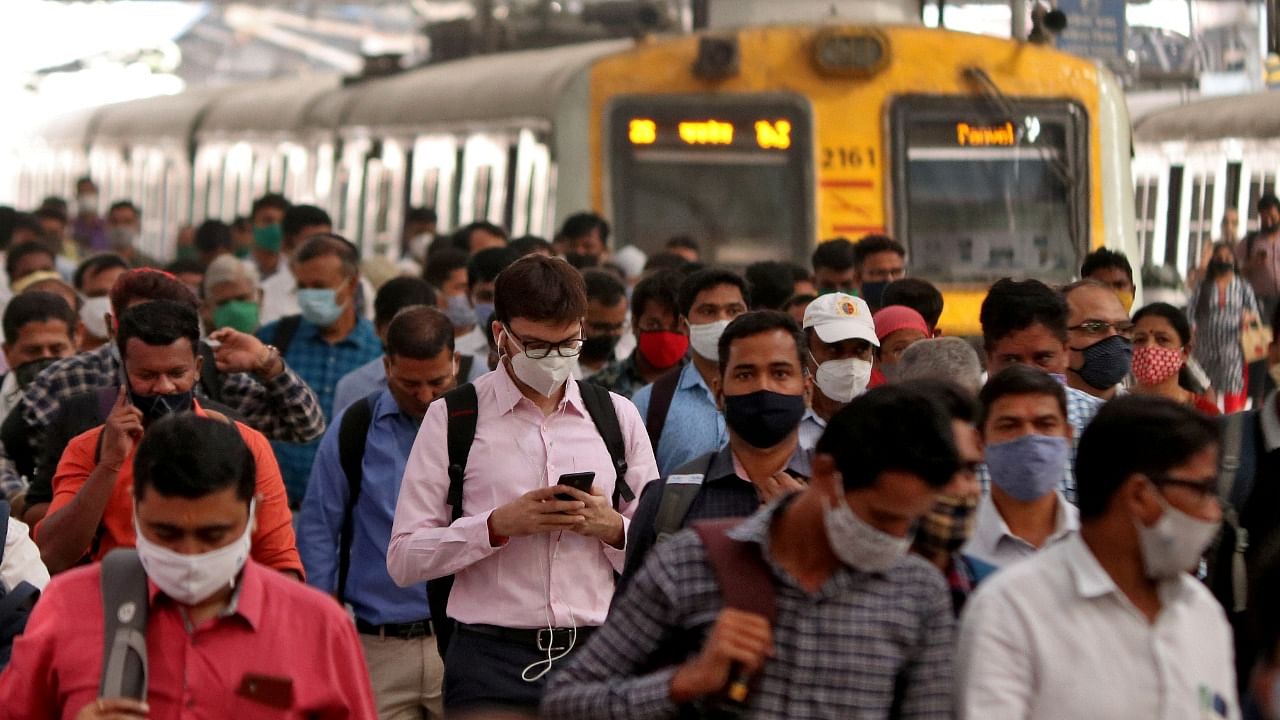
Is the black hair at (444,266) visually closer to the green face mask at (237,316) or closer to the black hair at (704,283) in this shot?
the green face mask at (237,316)

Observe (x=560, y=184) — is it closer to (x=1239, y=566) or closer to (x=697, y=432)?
(x=697, y=432)

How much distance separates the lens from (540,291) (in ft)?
18.0

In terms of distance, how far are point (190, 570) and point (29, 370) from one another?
450 cm

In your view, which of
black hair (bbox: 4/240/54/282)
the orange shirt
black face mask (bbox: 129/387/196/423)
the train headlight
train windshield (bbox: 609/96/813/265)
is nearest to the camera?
the orange shirt

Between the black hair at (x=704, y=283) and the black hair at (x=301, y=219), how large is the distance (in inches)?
226

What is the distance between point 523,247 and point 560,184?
3772 millimetres

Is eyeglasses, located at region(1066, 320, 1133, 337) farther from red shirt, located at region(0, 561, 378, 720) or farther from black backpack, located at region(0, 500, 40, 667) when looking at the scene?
red shirt, located at region(0, 561, 378, 720)

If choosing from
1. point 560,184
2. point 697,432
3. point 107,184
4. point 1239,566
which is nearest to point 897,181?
point 560,184

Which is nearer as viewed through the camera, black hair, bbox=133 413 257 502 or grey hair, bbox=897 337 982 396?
black hair, bbox=133 413 257 502

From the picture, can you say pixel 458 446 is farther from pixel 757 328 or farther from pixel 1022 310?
pixel 1022 310

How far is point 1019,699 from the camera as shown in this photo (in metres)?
3.78

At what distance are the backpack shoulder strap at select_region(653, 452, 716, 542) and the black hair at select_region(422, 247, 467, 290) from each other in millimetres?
5696

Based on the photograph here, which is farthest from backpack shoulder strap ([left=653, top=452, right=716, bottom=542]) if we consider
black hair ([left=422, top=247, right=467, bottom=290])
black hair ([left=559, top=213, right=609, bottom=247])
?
black hair ([left=559, top=213, right=609, bottom=247])

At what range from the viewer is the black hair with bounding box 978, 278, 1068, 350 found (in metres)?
6.17
